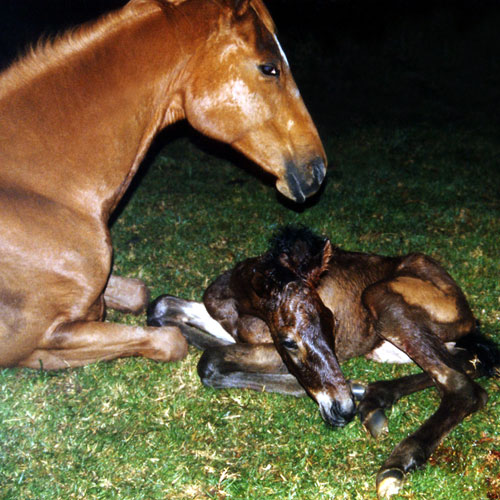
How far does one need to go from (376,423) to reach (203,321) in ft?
5.12

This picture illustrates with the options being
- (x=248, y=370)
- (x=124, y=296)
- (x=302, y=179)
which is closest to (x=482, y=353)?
(x=248, y=370)

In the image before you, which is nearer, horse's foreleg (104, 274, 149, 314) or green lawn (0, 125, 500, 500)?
green lawn (0, 125, 500, 500)

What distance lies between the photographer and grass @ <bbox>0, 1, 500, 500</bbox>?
3.31m

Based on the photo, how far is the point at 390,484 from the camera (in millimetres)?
3186

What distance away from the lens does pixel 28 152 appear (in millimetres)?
3553

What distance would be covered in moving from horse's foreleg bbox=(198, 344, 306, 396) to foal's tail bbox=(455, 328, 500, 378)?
1.19 meters

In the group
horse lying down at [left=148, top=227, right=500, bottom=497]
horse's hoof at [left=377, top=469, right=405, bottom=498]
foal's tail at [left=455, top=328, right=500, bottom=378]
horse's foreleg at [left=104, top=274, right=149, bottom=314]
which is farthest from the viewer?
horse's foreleg at [left=104, top=274, right=149, bottom=314]

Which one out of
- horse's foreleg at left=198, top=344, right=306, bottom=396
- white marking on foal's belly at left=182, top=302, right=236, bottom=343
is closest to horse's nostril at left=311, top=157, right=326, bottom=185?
horse's foreleg at left=198, top=344, right=306, bottom=396

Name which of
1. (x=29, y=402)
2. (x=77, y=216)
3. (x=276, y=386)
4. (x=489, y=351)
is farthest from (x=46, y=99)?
(x=489, y=351)

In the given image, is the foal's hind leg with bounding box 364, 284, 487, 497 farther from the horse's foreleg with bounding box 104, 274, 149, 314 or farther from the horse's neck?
the horse's neck

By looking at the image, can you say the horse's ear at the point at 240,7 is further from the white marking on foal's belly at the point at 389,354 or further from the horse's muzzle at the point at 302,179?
the white marking on foal's belly at the point at 389,354

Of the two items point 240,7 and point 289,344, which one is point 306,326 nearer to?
point 289,344

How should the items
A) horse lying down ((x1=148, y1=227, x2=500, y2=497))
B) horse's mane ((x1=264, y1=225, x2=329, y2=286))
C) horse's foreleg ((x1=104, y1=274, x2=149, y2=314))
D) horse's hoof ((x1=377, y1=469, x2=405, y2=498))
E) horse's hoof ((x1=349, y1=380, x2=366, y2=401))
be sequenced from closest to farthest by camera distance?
horse's hoof ((x1=377, y1=469, x2=405, y2=498)) < horse lying down ((x1=148, y1=227, x2=500, y2=497)) < horse's mane ((x1=264, y1=225, x2=329, y2=286)) < horse's hoof ((x1=349, y1=380, x2=366, y2=401)) < horse's foreleg ((x1=104, y1=274, x2=149, y2=314))

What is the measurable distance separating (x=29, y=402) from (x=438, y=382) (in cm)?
263
